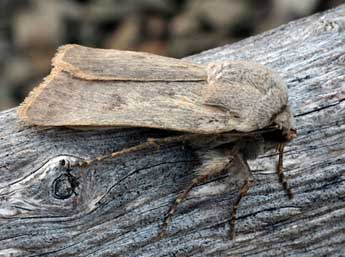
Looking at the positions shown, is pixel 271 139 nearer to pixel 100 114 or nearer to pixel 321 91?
pixel 321 91

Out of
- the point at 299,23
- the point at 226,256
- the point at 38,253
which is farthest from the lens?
the point at 299,23

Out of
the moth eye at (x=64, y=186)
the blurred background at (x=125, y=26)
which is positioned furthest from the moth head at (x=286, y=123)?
the blurred background at (x=125, y=26)

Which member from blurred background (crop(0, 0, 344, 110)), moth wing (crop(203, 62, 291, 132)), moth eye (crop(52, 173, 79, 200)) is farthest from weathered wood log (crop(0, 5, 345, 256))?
blurred background (crop(0, 0, 344, 110))

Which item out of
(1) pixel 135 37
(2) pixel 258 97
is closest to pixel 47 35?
(1) pixel 135 37

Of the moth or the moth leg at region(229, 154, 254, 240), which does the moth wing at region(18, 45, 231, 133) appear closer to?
the moth

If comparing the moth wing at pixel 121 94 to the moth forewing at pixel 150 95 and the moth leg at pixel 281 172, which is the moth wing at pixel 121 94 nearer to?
the moth forewing at pixel 150 95

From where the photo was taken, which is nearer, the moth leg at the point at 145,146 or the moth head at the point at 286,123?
the moth leg at the point at 145,146

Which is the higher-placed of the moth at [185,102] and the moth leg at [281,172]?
the moth at [185,102]

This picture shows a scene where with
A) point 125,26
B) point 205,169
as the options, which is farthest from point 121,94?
point 125,26
